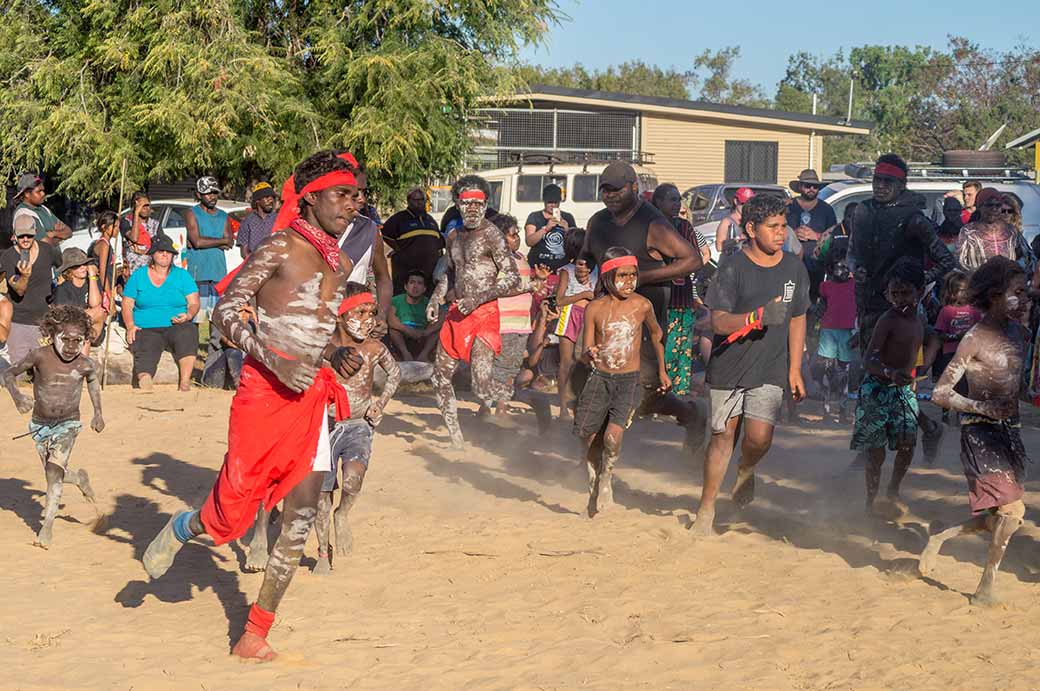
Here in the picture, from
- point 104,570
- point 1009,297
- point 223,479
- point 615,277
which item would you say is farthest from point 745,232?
point 104,570

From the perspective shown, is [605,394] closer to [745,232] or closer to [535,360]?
[745,232]

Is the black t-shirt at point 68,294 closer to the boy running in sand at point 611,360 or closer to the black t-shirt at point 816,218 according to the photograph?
the boy running in sand at point 611,360

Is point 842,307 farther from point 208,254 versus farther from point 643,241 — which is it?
point 208,254

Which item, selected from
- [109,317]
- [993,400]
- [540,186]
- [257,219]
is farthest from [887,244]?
[540,186]

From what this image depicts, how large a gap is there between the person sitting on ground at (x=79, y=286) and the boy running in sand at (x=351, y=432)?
5525 mm

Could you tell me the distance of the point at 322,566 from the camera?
7.30 metres

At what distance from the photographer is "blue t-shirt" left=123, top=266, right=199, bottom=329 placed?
13703 mm

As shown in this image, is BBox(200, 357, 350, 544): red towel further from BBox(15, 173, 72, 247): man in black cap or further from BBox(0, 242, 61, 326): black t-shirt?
BBox(15, 173, 72, 247): man in black cap

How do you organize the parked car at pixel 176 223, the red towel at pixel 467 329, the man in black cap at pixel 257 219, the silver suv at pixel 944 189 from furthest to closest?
the parked car at pixel 176 223, the silver suv at pixel 944 189, the man in black cap at pixel 257 219, the red towel at pixel 467 329

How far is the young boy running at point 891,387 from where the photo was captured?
8.05 meters

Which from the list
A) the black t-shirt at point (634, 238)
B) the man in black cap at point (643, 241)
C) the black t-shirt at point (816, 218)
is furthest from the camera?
the black t-shirt at point (816, 218)

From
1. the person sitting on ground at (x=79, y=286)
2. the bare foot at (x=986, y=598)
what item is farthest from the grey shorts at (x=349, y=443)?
the person sitting on ground at (x=79, y=286)

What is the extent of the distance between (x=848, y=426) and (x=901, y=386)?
383 cm

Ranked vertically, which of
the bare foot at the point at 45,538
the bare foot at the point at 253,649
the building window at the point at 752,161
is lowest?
the bare foot at the point at 45,538
